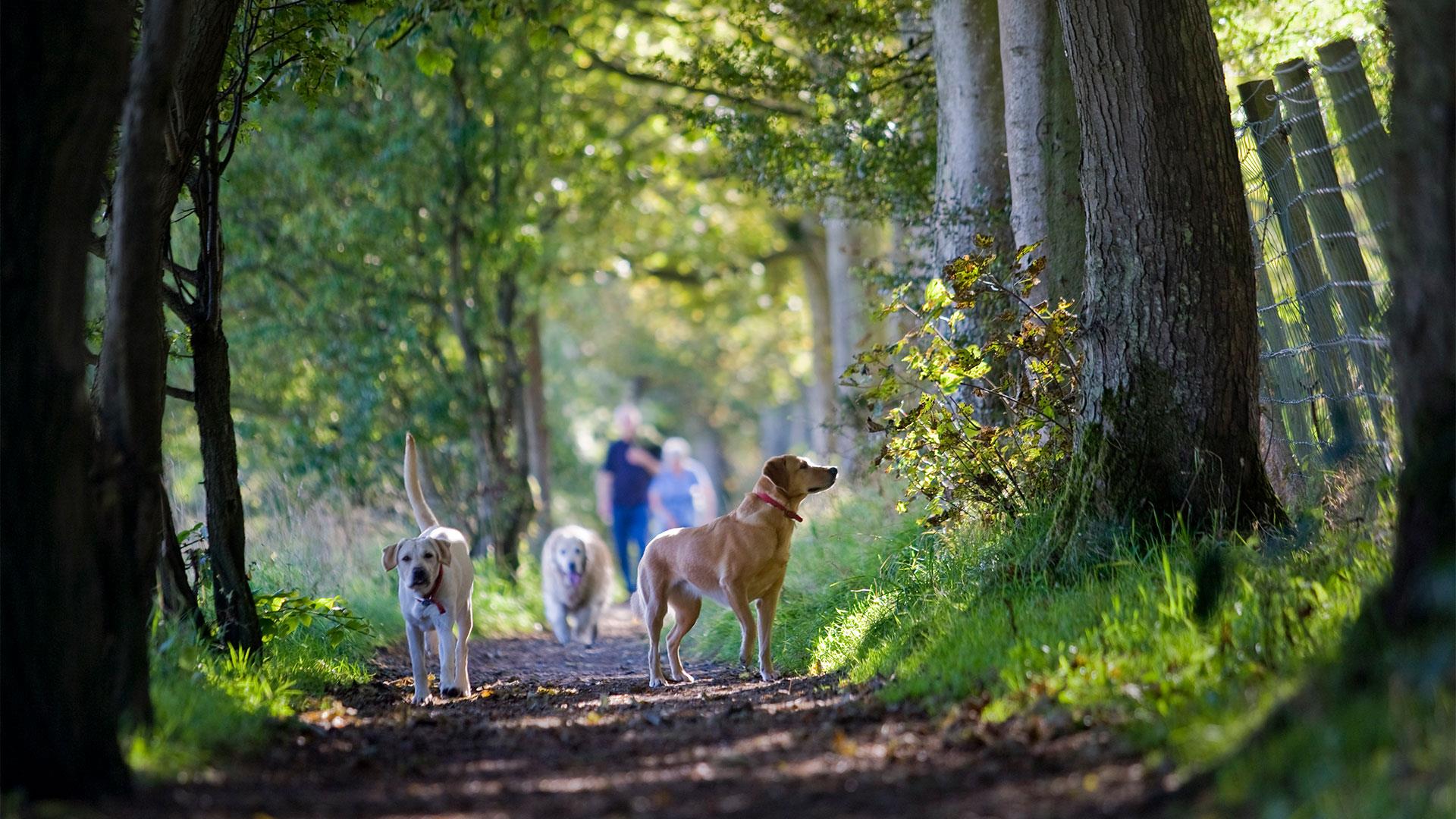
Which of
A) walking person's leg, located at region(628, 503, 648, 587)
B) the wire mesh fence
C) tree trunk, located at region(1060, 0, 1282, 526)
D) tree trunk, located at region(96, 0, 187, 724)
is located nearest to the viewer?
tree trunk, located at region(96, 0, 187, 724)

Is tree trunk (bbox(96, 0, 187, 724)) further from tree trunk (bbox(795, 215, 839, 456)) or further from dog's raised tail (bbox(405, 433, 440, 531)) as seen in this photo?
tree trunk (bbox(795, 215, 839, 456))

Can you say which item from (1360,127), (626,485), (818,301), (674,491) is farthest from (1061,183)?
(818,301)

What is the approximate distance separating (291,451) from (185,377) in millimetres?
2573

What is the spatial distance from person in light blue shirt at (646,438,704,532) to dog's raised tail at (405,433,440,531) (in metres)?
8.55

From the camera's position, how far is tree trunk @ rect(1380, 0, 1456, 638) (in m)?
3.75

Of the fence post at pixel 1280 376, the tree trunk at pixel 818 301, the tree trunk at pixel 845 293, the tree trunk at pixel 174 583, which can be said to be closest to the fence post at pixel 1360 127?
the fence post at pixel 1280 376

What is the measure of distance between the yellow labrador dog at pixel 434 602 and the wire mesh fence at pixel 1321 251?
4.63 meters

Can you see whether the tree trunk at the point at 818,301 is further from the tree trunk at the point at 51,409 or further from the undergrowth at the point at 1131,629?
the tree trunk at the point at 51,409

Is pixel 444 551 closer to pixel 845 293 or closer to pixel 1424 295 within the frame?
pixel 1424 295

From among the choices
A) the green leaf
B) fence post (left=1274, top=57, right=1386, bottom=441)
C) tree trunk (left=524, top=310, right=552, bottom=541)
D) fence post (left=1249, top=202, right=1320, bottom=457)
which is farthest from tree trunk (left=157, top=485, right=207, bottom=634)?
tree trunk (left=524, top=310, right=552, bottom=541)

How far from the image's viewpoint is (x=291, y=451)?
1548 centimetres

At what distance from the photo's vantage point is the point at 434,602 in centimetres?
783

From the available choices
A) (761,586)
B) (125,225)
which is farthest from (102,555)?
(761,586)

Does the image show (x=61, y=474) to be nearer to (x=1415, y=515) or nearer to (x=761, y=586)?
(x=1415, y=515)
